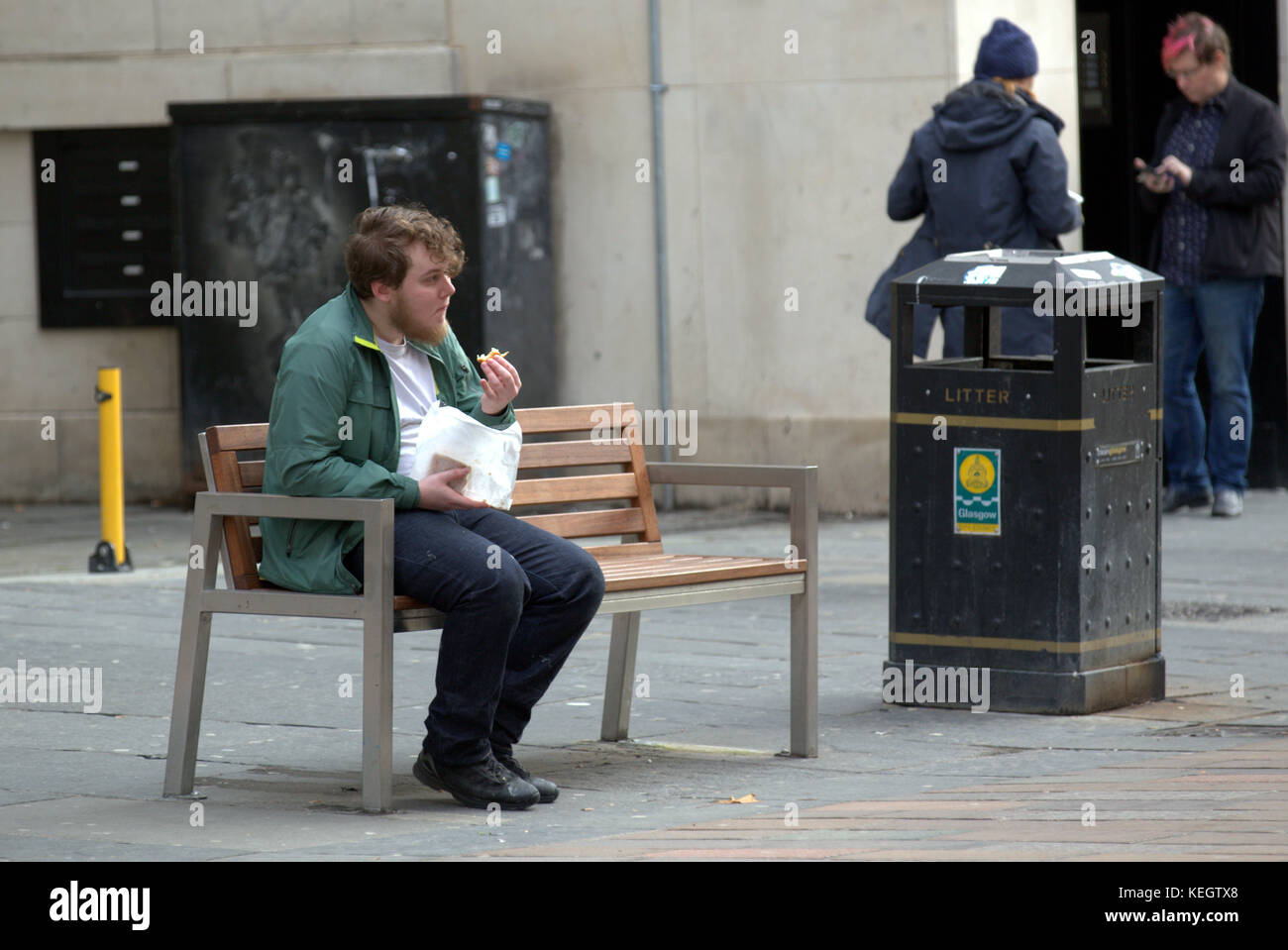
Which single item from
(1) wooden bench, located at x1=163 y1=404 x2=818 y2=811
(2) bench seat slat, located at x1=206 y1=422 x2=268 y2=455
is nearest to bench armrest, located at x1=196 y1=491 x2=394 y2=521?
(1) wooden bench, located at x1=163 y1=404 x2=818 y2=811

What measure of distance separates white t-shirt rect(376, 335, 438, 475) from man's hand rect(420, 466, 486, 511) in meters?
0.15

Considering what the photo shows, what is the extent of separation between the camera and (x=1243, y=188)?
11023 millimetres

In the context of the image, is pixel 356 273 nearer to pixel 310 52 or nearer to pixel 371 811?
pixel 371 811

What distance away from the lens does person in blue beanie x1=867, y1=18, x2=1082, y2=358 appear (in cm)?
885

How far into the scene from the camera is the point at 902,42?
1166 centimetres

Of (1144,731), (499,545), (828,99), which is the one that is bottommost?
(1144,731)

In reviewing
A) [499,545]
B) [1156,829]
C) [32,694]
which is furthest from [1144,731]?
[32,694]

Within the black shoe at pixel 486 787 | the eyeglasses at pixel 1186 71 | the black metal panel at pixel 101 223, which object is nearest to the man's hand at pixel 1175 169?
the eyeglasses at pixel 1186 71

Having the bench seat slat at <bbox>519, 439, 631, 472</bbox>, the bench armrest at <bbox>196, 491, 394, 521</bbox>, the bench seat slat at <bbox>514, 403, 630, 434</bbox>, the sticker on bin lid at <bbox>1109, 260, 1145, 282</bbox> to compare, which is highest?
the sticker on bin lid at <bbox>1109, 260, 1145, 282</bbox>

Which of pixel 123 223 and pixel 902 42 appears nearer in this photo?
pixel 902 42

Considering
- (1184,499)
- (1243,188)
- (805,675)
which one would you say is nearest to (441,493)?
(805,675)

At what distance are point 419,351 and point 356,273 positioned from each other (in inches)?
11.6

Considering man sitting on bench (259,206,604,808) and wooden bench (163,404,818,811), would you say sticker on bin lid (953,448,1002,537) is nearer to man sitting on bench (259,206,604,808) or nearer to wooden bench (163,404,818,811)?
wooden bench (163,404,818,811)

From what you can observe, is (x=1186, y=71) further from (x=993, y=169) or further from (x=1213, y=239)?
(x=993, y=169)
